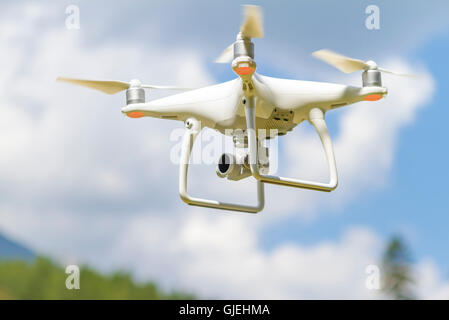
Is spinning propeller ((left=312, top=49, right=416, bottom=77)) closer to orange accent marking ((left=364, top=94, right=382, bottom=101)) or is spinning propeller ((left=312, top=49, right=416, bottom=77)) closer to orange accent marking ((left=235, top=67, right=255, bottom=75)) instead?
orange accent marking ((left=364, top=94, right=382, bottom=101))

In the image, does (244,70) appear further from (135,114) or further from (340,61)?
(135,114)

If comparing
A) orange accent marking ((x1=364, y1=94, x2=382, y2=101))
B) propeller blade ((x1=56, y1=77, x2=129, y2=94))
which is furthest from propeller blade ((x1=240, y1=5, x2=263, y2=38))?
propeller blade ((x1=56, y1=77, x2=129, y2=94))

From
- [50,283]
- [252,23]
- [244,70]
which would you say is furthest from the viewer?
[50,283]

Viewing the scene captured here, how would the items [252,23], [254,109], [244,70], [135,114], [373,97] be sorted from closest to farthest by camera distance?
[252,23] < [244,70] < [254,109] < [373,97] < [135,114]

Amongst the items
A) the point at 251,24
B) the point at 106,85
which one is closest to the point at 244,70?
the point at 251,24
